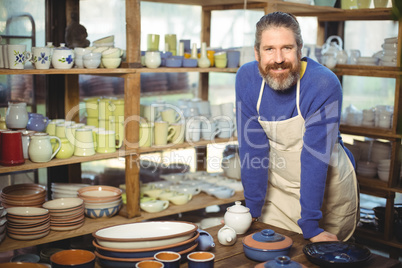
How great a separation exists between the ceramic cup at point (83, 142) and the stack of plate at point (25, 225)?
424 millimetres

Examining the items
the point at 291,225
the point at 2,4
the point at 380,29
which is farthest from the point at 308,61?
the point at 380,29

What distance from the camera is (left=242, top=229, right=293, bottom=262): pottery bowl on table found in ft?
5.98

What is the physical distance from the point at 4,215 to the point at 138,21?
54.4 inches

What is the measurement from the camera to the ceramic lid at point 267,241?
1842 mm

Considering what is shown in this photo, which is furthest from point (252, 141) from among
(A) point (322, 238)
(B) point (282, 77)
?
(A) point (322, 238)

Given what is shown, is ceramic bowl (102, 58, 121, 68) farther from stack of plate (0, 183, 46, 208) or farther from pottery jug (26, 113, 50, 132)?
stack of plate (0, 183, 46, 208)

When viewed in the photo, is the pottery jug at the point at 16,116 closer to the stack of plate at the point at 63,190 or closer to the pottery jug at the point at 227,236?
the stack of plate at the point at 63,190

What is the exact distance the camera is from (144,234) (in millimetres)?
1991

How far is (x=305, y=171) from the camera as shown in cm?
226

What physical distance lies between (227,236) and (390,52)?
2.52 metres

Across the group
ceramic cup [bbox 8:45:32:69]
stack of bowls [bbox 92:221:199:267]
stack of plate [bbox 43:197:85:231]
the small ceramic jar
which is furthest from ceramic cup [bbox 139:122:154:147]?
stack of bowls [bbox 92:221:199:267]

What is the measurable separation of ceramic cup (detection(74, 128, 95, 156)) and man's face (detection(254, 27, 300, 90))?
4.17 feet

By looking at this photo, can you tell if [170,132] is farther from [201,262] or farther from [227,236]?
[201,262]

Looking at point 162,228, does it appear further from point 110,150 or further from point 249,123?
point 110,150
